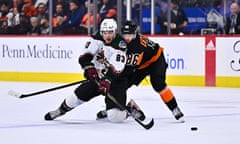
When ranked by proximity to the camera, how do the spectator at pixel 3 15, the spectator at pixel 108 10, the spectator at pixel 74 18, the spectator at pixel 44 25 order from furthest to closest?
1. the spectator at pixel 3 15
2. the spectator at pixel 44 25
3. the spectator at pixel 74 18
4. the spectator at pixel 108 10

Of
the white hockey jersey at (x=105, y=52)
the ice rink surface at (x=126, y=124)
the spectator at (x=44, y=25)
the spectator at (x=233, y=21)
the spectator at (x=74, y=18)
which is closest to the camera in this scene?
the ice rink surface at (x=126, y=124)

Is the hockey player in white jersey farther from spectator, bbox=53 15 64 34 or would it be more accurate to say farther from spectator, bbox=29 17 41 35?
spectator, bbox=29 17 41 35

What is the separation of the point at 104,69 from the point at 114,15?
5.51 metres

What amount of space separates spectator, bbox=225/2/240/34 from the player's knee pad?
16.9 feet

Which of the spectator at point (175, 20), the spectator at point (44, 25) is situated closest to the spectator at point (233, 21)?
the spectator at point (175, 20)

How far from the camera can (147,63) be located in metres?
6.84

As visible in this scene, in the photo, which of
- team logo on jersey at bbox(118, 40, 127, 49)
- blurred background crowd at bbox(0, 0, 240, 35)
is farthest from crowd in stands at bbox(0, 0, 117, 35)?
team logo on jersey at bbox(118, 40, 127, 49)

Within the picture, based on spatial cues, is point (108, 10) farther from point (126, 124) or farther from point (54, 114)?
point (126, 124)

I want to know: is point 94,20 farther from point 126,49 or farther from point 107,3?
point 126,49

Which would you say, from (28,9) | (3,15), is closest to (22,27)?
(28,9)

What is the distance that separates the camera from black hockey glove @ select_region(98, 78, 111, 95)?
656 centimetres

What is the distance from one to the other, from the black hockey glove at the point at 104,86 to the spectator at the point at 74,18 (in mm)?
6005

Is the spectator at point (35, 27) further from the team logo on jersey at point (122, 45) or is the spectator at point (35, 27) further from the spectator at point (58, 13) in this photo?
the team logo on jersey at point (122, 45)

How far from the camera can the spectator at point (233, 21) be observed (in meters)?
11.4
